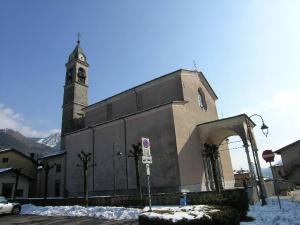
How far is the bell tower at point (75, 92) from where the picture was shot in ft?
127

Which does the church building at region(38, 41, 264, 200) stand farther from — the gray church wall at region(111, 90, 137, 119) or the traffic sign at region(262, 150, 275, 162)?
the traffic sign at region(262, 150, 275, 162)

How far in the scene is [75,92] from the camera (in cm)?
3959

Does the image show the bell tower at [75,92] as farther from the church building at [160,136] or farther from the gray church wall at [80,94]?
the church building at [160,136]

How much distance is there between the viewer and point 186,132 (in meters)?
25.0

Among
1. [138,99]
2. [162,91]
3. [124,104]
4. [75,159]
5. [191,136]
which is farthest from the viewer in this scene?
[124,104]

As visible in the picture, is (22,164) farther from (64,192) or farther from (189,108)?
(189,108)

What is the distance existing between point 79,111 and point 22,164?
12.3 m

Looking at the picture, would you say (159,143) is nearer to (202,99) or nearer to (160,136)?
(160,136)

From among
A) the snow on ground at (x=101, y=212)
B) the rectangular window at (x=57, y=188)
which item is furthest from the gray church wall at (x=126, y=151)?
the snow on ground at (x=101, y=212)

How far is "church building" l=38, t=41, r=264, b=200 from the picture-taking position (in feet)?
76.6

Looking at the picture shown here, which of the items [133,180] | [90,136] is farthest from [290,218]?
[90,136]

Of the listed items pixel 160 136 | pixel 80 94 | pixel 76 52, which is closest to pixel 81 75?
pixel 80 94

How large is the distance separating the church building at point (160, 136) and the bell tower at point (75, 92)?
2.74m

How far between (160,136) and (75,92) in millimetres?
20926
